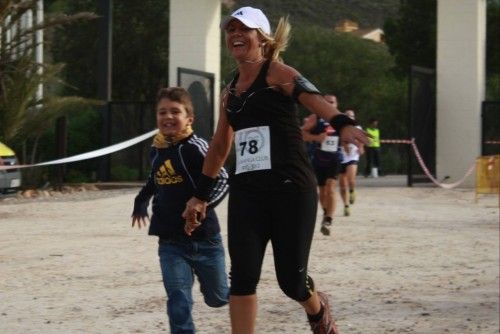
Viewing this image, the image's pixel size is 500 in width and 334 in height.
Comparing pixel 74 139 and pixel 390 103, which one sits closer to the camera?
pixel 74 139

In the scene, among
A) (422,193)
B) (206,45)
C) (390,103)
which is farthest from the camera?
(390,103)

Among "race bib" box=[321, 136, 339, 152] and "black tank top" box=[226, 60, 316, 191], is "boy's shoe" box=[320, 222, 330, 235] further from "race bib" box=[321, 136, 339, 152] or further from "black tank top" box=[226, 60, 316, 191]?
"black tank top" box=[226, 60, 316, 191]

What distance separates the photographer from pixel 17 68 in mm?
23609

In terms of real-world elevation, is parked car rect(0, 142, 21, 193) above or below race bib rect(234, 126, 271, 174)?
below

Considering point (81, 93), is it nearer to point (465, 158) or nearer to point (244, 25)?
point (465, 158)

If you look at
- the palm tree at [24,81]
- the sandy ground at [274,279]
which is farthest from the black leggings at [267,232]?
the palm tree at [24,81]

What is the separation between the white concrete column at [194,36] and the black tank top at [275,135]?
2284 centimetres

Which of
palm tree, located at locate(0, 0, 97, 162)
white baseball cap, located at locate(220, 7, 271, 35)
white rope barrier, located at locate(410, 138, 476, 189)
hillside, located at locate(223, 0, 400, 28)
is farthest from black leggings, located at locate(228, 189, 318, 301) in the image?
hillside, located at locate(223, 0, 400, 28)

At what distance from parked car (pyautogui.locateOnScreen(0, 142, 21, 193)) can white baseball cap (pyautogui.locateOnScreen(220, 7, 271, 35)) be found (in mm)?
14520

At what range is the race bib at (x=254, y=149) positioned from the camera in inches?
247

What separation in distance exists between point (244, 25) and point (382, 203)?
16.5 metres

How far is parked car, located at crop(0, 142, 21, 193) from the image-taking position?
20.8 meters

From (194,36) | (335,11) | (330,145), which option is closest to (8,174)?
(330,145)

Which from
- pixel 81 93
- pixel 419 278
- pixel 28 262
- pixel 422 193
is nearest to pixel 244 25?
pixel 419 278
